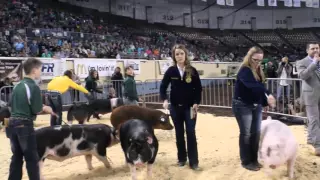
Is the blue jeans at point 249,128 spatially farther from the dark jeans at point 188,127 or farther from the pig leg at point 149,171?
the pig leg at point 149,171

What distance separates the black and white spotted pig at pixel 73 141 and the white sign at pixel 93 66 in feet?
30.6

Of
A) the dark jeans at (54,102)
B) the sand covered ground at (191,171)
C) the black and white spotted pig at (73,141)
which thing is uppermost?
the dark jeans at (54,102)

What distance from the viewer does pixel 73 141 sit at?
5.52 meters

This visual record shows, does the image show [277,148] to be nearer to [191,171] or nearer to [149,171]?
[191,171]

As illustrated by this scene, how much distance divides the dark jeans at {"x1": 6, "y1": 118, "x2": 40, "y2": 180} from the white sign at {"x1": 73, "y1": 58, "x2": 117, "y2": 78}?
33.6 feet

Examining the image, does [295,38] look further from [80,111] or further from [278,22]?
[80,111]

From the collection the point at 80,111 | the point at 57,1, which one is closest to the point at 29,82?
the point at 80,111

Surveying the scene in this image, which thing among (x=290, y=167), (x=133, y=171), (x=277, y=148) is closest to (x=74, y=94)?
(x=133, y=171)

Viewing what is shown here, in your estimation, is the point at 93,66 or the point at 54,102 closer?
the point at 54,102

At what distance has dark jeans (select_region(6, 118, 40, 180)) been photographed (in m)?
4.51

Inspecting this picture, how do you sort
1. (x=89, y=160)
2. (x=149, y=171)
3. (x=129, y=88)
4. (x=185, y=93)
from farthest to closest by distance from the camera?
(x=129, y=88), (x=89, y=160), (x=185, y=93), (x=149, y=171)

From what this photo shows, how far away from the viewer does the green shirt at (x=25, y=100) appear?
4469mm

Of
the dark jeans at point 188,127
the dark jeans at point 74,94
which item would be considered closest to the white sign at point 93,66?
the dark jeans at point 74,94

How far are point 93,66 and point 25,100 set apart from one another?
36.8 ft
